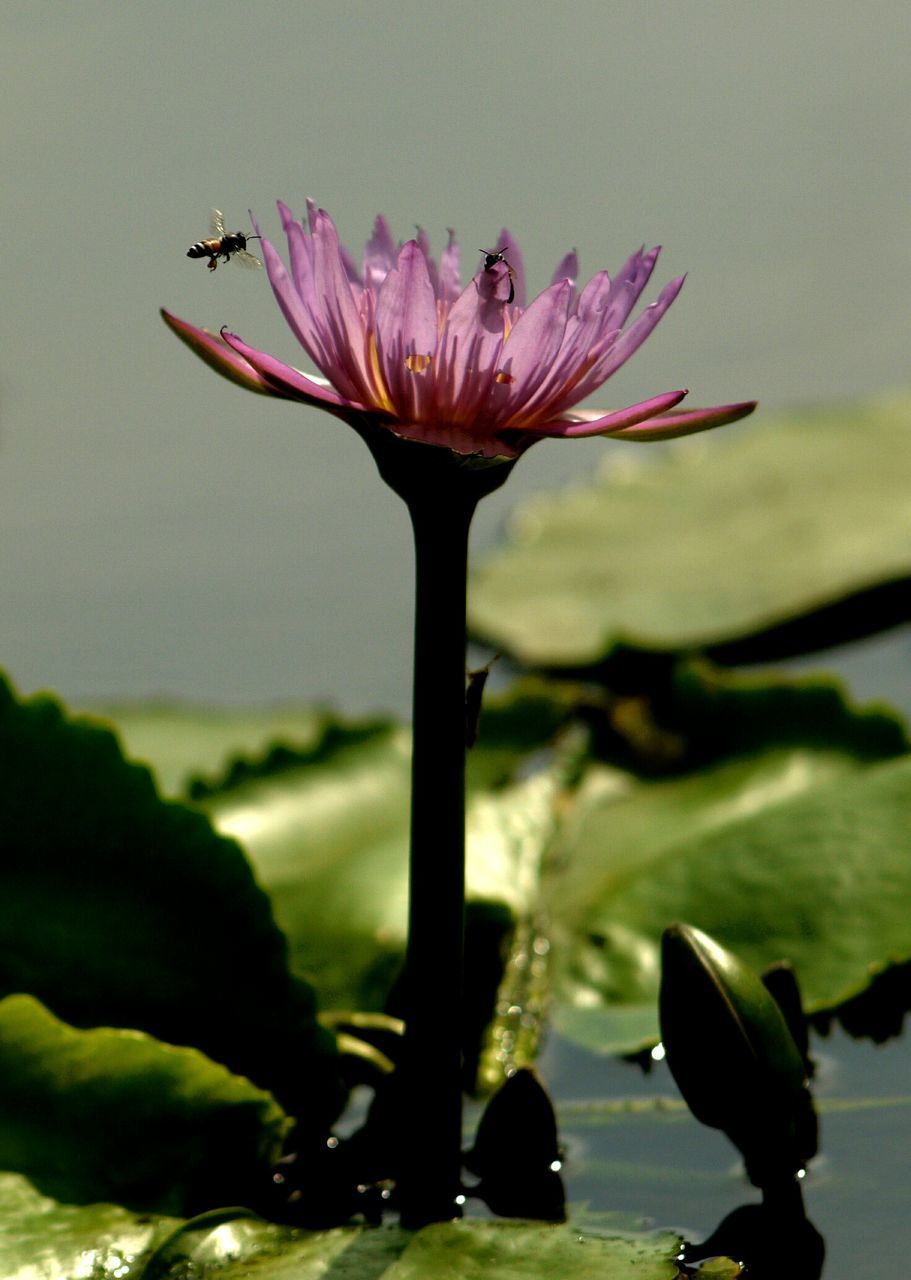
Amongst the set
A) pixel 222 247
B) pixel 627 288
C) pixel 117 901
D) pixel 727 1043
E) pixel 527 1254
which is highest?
pixel 222 247

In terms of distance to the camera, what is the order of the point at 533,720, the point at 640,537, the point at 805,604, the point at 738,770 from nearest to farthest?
the point at 738,770
the point at 533,720
the point at 805,604
the point at 640,537

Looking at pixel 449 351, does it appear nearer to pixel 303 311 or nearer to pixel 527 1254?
pixel 303 311

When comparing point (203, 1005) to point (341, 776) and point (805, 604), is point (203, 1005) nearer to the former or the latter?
point (341, 776)

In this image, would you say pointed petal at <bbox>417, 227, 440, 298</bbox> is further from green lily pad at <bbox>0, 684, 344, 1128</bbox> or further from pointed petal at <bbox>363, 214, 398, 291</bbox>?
green lily pad at <bbox>0, 684, 344, 1128</bbox>

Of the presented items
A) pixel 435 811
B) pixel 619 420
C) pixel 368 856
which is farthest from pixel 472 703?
pixel 368 856

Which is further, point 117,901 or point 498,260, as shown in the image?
point 117,901

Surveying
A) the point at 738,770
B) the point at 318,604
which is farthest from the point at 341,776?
the point at 318,604
